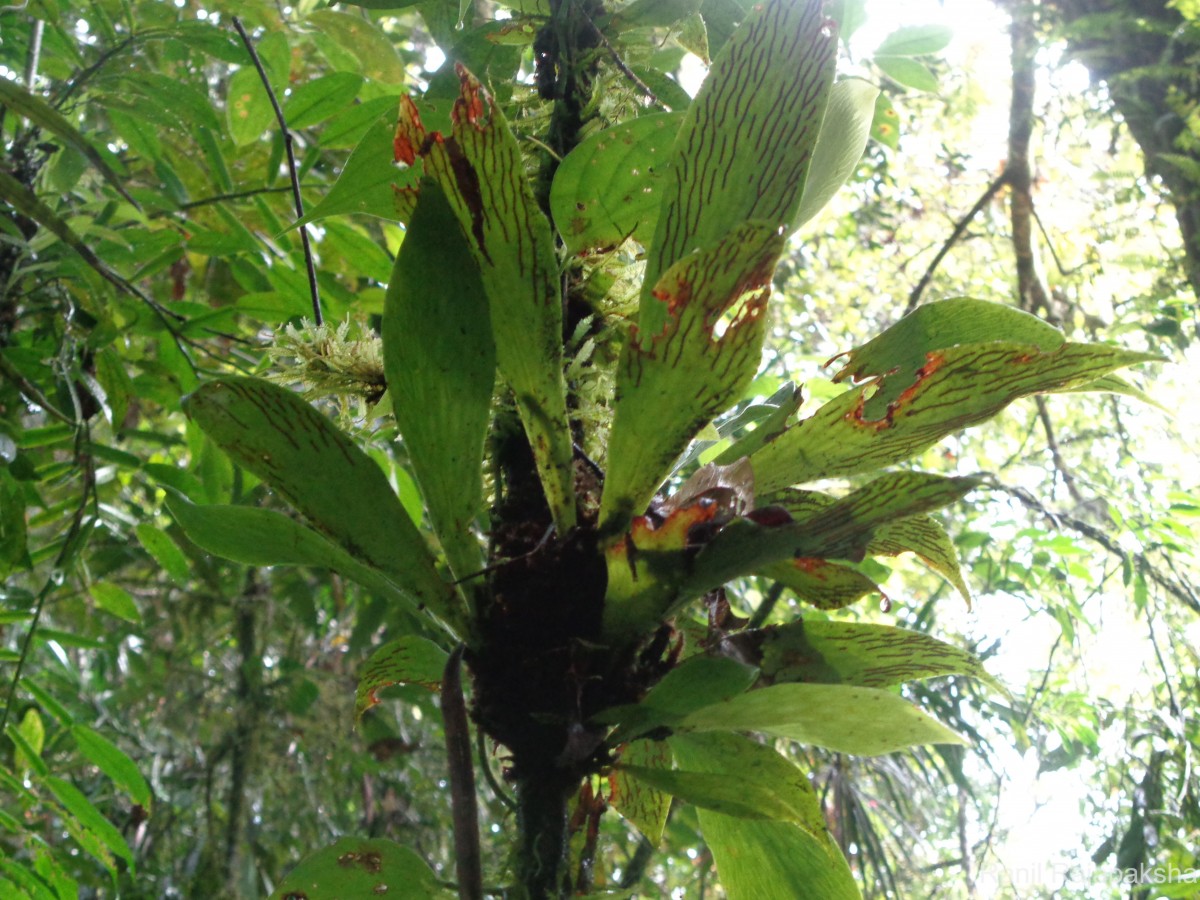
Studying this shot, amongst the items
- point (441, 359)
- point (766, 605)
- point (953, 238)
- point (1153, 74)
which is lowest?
point (766, 605)

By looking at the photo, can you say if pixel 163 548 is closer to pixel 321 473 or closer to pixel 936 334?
pixel 321 473

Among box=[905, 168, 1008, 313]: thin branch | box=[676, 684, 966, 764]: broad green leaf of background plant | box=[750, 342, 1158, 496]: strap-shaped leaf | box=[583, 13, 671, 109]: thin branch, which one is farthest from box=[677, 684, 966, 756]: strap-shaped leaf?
box=[905, 168, 1008, 313]: thin branch

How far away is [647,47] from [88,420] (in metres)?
0.67

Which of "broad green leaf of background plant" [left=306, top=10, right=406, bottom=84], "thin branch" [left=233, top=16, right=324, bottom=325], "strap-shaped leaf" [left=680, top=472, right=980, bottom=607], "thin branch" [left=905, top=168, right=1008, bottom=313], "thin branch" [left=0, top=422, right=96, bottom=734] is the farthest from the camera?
"thin branch" [left=905, top=168, right=1008, bottom=313]

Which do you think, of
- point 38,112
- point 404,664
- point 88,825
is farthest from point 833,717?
point 88,825

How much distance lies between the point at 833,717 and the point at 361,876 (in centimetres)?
22

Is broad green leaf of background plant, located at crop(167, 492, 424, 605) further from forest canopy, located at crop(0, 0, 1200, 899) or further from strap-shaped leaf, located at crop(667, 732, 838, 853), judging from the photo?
strap-shaped leaf, located at crop(667, 732, 838, 853)

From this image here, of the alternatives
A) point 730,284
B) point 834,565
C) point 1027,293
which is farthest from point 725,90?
point 1027,293

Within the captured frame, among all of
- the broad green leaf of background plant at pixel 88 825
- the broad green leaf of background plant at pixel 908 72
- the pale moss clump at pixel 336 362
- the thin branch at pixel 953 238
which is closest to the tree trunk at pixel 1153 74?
the thin branch at pixel 953 238

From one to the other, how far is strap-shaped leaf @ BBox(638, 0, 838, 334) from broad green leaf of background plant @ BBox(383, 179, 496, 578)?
8cm

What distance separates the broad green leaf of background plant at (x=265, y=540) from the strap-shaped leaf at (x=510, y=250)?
0.10 meters

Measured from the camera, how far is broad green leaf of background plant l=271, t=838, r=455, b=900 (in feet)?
1.29

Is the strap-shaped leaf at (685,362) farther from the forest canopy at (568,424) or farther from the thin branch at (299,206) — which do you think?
the thin branch at (299,206)

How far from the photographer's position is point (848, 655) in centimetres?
43
